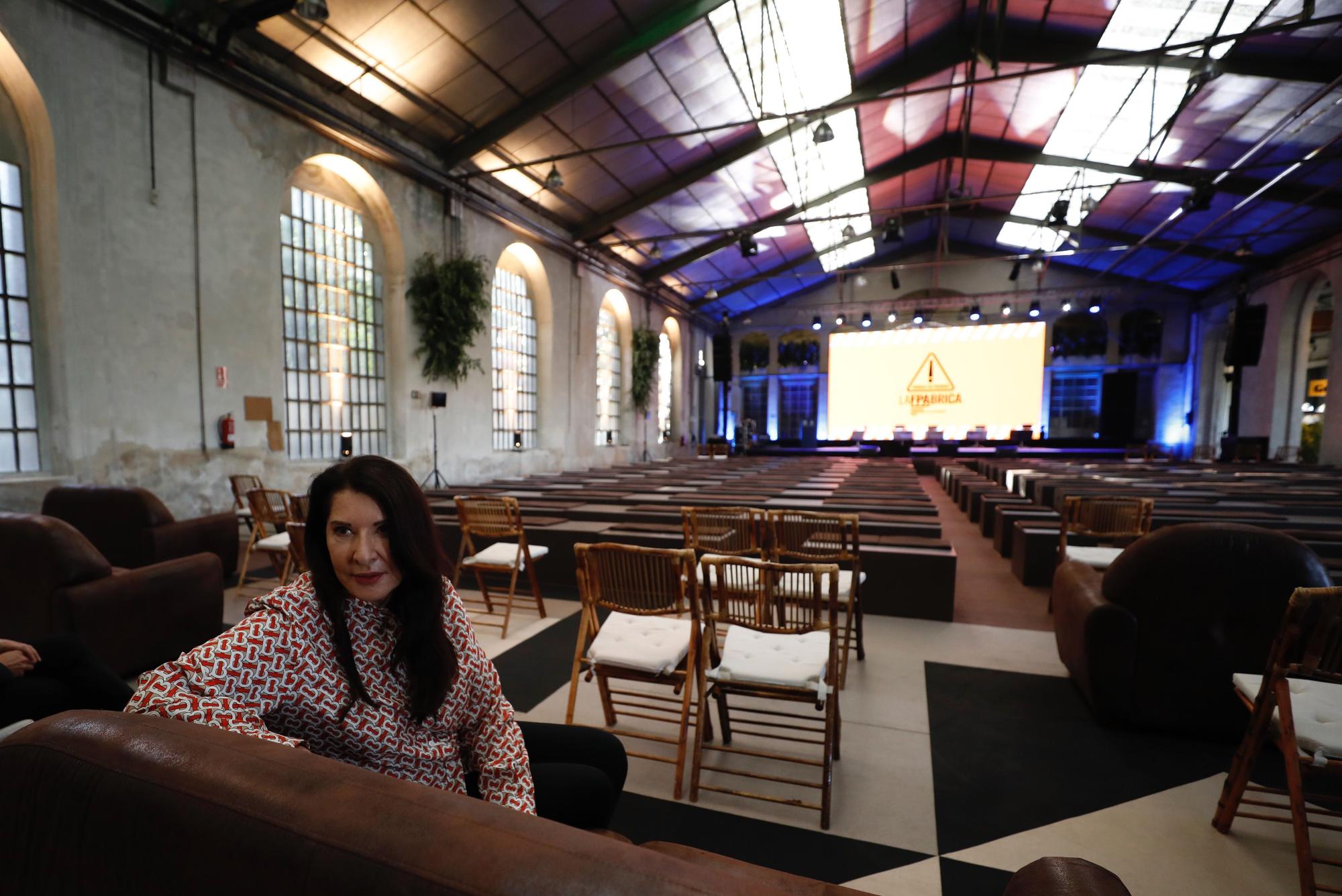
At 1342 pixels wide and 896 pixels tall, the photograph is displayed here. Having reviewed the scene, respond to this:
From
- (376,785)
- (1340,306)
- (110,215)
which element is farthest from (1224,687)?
(1340,306)

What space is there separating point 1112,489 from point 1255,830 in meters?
5.11

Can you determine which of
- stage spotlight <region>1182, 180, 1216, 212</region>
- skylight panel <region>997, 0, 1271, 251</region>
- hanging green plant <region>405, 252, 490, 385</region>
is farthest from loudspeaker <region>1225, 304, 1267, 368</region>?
hanging green plant <region>405, 252, 490, 385</region>

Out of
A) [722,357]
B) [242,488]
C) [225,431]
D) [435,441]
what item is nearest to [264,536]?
[242,488]

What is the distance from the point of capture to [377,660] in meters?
1.04

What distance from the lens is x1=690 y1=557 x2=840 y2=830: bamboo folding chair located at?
1.80 meters

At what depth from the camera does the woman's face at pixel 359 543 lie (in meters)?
0.99

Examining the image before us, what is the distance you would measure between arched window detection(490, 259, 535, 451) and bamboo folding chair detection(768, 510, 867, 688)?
767cm

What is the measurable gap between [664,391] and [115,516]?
14494 mm

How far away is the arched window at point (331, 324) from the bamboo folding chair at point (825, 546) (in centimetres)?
627

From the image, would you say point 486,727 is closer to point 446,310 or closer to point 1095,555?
point 1095,555

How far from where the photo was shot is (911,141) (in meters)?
12.4

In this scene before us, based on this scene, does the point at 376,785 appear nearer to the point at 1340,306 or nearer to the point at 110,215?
the point at 110,215

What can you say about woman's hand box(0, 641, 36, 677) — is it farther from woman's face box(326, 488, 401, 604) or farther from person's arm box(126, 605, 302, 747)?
woman's face box(326, 488, 401, 604)

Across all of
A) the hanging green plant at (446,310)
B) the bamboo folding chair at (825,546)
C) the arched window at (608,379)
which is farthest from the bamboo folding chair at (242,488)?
the arched window at (608,379)
